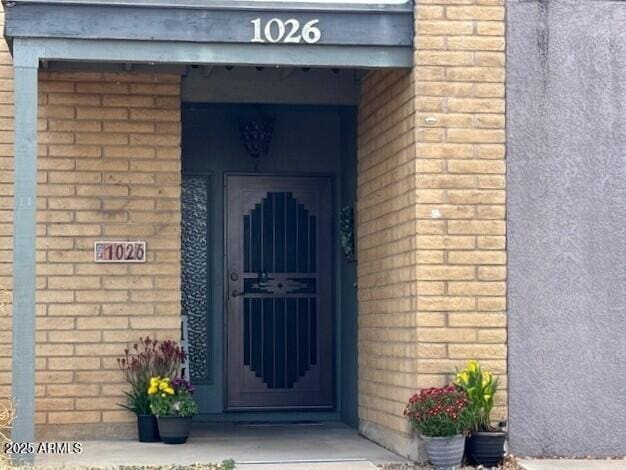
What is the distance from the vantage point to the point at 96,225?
9.62 m

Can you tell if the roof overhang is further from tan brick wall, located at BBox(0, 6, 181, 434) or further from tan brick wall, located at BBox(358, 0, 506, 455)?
tan brick wall, located at BBox(0, 6, 181, 434)

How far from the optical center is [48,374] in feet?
31.0

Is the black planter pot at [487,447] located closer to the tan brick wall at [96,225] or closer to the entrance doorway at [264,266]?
the tan brick wall at [96,225]

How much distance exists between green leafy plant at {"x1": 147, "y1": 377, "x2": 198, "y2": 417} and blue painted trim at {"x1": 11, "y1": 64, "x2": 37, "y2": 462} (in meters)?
1.40

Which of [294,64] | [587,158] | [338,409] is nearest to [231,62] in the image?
[294,64]

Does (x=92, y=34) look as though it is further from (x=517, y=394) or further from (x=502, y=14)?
(x=517, y=394)

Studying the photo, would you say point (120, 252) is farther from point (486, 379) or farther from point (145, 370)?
point (486, 379)

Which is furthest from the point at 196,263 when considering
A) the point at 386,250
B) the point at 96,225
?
the point at 386,250

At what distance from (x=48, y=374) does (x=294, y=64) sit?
3177mm

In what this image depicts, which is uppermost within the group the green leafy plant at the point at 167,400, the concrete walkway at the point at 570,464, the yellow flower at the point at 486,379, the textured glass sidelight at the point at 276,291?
the textured glass sidelight at the point at 276,291

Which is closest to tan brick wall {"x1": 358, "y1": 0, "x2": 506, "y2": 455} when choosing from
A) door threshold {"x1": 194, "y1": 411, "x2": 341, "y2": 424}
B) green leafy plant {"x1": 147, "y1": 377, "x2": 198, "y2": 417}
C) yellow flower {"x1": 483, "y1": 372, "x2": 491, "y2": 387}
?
yellow flower {"x1": 483, "y1": 372, "x2": 491, "y2": 387}

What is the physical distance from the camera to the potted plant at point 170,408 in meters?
9.27

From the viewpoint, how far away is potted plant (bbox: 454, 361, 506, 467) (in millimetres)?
8297

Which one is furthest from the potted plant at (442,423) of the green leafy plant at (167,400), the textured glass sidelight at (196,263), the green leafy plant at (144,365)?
the textured glass sidelight at (196,263)
